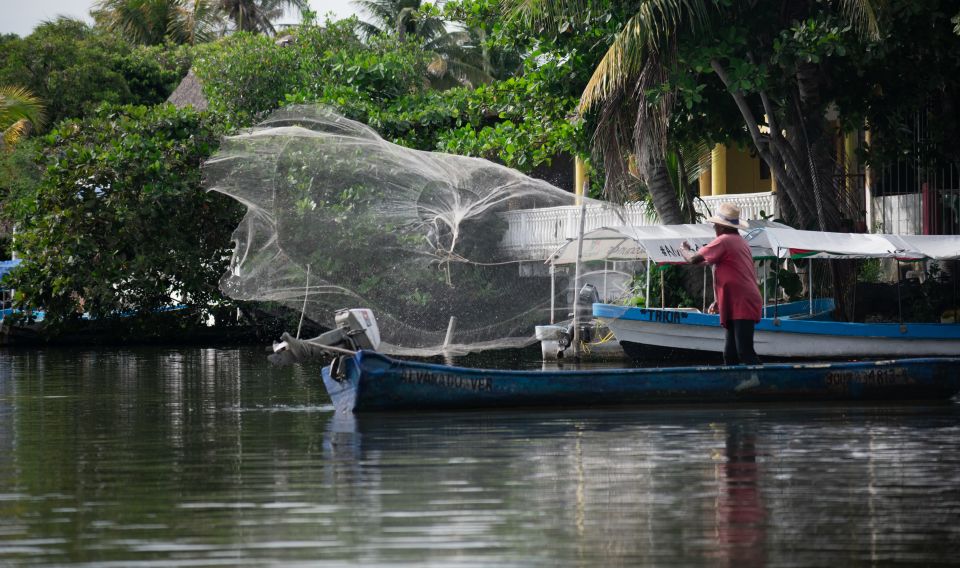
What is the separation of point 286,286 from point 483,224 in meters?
2.18

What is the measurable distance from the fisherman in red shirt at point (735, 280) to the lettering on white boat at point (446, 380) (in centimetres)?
239

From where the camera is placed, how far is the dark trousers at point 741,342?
13297 mm

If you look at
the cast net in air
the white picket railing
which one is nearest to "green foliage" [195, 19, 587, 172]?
the white picket railing

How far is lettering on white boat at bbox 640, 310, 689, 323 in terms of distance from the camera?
69.6 ft

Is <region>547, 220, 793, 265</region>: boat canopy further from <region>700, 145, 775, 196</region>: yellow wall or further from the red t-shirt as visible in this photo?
<region>700, 145, 775, 196</region>: yellow wall

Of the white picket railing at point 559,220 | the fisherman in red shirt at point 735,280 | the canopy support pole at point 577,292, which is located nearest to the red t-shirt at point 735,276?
the fisherman in red shirt at point 735,280

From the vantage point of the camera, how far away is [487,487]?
816 centimetres

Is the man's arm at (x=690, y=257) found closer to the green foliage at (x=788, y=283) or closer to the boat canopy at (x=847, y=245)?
the boat canopy at (x=847, y=245)

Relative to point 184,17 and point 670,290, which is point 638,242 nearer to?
point 670,290

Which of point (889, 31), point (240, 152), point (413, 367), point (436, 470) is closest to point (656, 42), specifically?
point (889, 31)

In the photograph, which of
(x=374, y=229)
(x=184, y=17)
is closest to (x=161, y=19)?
(x=184, y=17)

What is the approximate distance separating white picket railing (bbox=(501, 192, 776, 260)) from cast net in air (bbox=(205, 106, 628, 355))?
216 mm

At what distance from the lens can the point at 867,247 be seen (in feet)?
64.5

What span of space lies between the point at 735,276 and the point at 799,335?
8532mm
